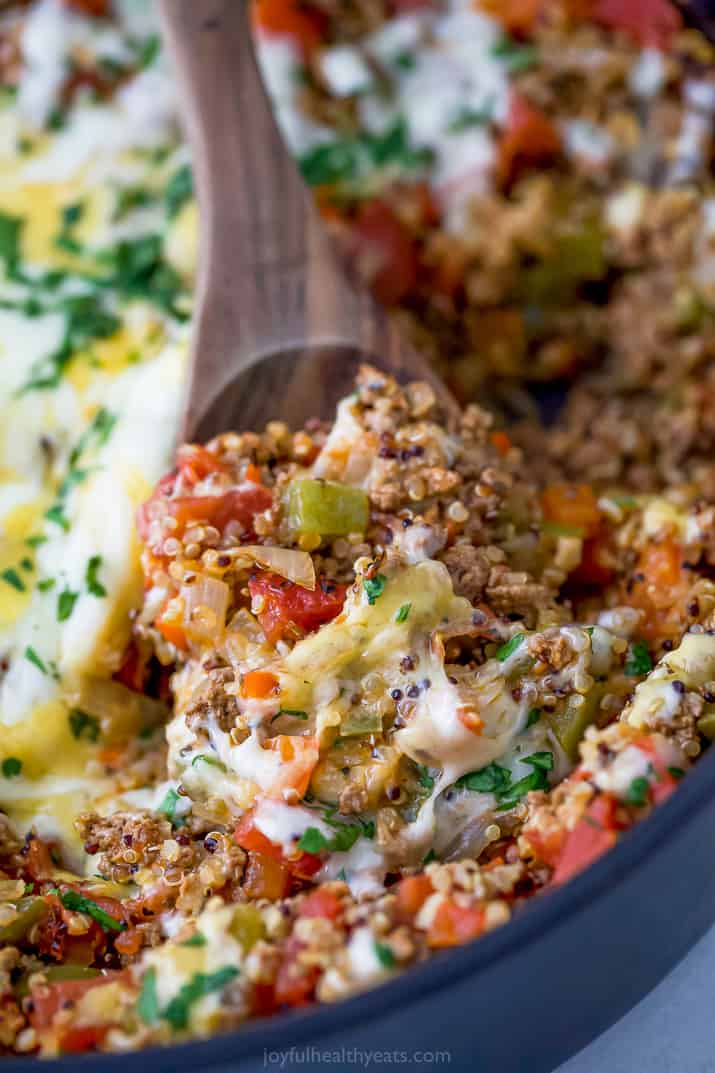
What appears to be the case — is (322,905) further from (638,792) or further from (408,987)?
(638,792)

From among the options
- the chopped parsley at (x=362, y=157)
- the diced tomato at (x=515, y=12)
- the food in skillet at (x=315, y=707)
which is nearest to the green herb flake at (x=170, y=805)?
the food in skillet at (x=315, y=707)

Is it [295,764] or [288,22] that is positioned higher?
[288,22]

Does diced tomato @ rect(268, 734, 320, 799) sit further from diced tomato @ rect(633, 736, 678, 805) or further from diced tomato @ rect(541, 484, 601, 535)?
diced tomato @ rect(541, 484, 601, 535)

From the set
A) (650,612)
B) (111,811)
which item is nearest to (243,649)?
(111,811)

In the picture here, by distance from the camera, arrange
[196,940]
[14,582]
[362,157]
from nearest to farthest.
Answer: [196,940] → [14,582] → [362,157]

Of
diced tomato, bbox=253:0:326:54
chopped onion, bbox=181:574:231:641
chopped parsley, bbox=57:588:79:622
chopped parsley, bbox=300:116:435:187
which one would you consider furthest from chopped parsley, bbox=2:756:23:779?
diced tomato, bbox=253:0:326:54

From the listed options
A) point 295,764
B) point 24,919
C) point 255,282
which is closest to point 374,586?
point 295,764
